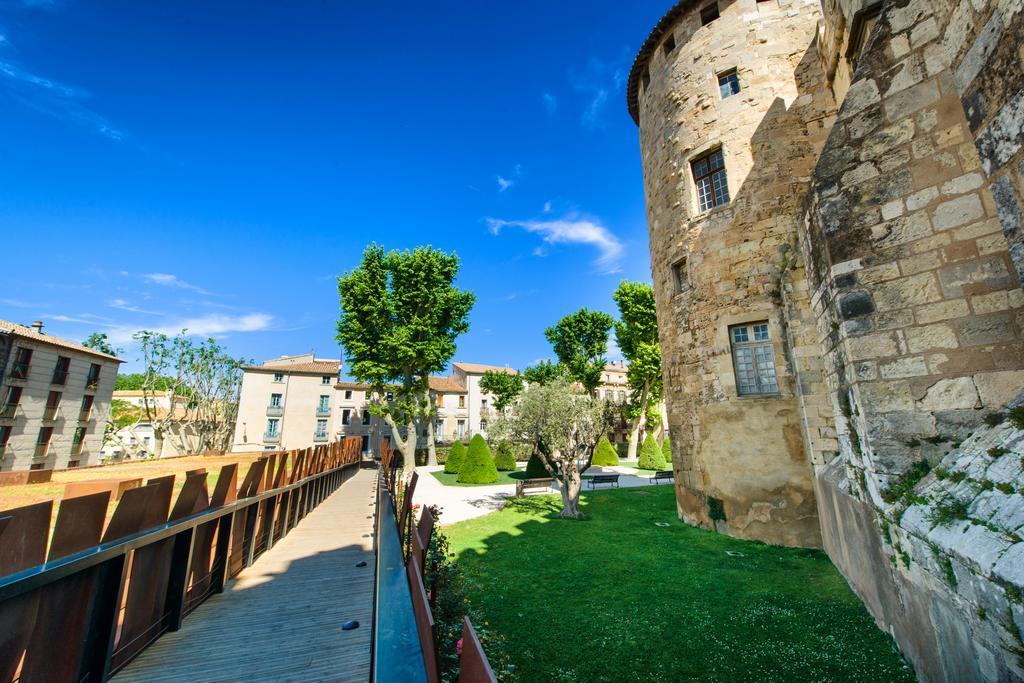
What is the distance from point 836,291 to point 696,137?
7.69 meters

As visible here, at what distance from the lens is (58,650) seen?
2.02 meters

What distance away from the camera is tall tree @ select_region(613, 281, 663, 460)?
29.3m

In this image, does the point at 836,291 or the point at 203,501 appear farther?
the point at 836,291

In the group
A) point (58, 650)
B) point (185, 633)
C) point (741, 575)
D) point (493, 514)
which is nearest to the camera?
point (58, 650)

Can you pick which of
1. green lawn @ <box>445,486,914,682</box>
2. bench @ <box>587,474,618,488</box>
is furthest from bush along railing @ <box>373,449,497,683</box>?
bench @ <box>587,474,618,488</box>

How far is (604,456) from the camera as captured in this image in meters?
29.2

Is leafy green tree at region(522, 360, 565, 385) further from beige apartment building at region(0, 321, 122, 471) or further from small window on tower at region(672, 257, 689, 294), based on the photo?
beige apartment building at region(0, 321, 122, 471)

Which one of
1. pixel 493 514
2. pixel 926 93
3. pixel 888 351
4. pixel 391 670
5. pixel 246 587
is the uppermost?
pixel 926 93

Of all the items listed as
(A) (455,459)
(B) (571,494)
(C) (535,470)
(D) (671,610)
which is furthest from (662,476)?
(D) (671,610)

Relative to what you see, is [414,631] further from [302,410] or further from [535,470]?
[302,410]

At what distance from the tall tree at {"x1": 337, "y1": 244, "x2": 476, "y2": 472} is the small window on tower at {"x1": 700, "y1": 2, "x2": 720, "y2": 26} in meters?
18.5

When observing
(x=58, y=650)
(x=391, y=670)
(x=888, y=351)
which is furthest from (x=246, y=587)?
(x=888, y=351)

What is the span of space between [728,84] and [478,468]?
19389 mm

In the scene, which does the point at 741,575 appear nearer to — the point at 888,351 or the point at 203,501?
the point at 888,351
